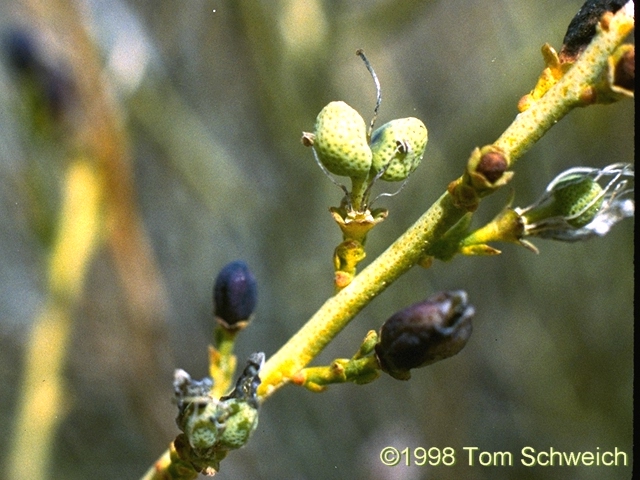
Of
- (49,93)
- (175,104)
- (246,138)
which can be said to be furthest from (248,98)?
(49,93)

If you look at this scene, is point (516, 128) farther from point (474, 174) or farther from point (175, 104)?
point (175, 104)

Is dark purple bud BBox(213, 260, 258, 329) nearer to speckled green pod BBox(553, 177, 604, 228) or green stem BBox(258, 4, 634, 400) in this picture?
green stem BBox(258, 4, 634, 400)

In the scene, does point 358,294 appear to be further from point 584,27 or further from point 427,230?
point 584,27

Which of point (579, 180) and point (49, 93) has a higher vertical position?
point (49, 93)

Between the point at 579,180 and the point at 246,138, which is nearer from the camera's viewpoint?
the point at 579,180

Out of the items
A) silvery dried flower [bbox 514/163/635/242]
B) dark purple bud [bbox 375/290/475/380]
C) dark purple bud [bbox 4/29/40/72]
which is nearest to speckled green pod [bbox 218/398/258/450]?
dark purple bud [bbox 375/290/475/380]

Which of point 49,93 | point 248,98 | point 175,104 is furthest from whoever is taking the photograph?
point 248,98

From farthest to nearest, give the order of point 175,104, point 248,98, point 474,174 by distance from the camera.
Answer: point 248,98
point 175,104
point 474,174
